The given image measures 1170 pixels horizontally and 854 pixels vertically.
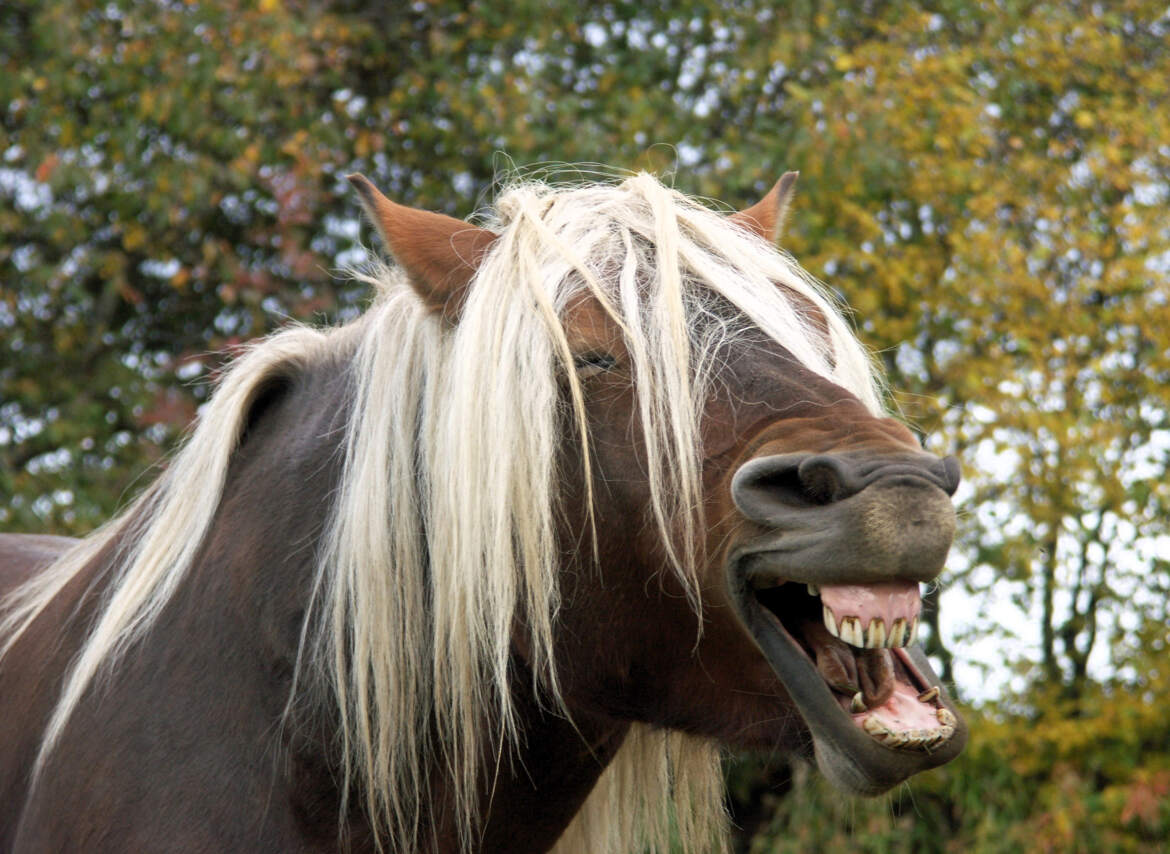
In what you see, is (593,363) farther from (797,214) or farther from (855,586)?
(797,214)

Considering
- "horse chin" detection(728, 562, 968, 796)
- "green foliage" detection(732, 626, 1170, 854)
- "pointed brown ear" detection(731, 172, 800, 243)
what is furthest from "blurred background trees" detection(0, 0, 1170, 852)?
"horse chin" detection(728, 562, 968, 796)

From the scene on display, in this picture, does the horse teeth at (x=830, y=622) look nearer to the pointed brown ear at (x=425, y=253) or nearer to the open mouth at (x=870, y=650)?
the open mouth at (x=870, y=650)

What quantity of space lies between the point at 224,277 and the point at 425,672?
168 inches

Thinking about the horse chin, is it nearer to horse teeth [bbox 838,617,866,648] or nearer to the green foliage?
horse teeth [bbox 838,617,866,648]

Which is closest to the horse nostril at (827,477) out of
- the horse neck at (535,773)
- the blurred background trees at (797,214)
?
the horse neck at (535,773)

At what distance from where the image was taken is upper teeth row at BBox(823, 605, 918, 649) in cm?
144

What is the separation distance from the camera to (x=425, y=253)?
183cm

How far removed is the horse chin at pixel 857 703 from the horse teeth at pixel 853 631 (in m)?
0.06

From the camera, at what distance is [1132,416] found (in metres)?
5.26

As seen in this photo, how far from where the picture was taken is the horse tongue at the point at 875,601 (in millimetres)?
1445

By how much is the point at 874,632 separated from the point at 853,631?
2 cm

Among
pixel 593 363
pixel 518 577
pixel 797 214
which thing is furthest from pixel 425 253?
pixel 797 214

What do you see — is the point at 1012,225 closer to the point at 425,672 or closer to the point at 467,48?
the point at 467,48

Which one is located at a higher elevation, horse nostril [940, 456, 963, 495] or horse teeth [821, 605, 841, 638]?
horse nostril [940, 456, 963, 495]
